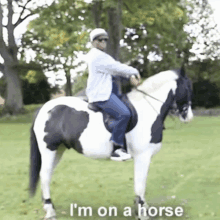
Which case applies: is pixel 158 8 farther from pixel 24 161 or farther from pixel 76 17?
pixel 24 161

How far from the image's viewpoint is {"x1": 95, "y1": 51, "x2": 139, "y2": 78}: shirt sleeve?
580cm

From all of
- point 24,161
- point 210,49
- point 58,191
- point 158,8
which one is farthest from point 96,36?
point 210,49

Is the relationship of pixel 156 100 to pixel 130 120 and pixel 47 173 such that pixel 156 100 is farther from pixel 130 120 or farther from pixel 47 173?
pixel 47 173

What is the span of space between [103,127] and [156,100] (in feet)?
3.21

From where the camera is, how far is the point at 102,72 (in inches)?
233

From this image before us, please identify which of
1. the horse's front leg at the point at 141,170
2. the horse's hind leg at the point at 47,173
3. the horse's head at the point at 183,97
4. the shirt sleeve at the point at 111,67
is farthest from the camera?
the horse's hind leg at the point at 47,173

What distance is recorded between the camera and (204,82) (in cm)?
3647

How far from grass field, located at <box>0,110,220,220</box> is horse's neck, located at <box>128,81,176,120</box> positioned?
1.31 feet

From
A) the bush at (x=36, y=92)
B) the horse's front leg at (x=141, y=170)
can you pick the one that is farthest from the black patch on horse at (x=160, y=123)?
the bush at (x=36, y=92)

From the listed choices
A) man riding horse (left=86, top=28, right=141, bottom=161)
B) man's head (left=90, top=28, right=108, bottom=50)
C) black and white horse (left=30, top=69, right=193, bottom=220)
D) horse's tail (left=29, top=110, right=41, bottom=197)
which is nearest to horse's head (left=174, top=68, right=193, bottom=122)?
black and white horse (left=30, top=69, right=193, bottom=220)

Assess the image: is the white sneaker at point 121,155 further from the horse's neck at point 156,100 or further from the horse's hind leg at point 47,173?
the horse's hind leg at point 47,173

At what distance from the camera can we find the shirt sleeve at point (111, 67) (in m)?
5.80

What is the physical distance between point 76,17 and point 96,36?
19462 mm

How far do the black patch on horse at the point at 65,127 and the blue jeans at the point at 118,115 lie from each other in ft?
1.47
